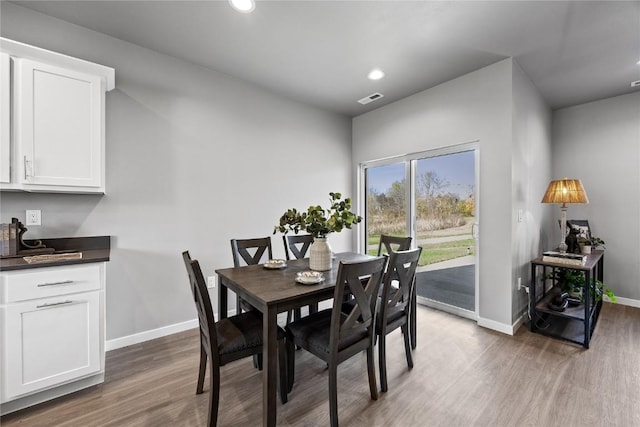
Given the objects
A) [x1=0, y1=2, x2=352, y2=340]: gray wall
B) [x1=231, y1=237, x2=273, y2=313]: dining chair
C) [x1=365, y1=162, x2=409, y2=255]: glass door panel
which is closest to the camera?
[x1=0, y1=2, x2=352, y2=340]: gray wall

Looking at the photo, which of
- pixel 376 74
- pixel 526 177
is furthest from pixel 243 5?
pixel 526 177

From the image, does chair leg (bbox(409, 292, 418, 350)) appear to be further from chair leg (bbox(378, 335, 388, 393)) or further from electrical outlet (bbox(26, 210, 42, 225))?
electrical outlet (bbox(26, 210, 42, 225))

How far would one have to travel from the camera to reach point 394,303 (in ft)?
6.54

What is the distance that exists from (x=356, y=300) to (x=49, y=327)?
1952 mm

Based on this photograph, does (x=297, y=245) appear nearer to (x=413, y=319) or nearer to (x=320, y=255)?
(x=320, y=255)

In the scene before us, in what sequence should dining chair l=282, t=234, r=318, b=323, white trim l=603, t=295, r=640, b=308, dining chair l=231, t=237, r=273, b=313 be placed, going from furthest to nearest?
white trim l=603, t=295, r=640, b=308, dining chair l=282, t=234, r=318, b=323, dining chair l=231, t=237, r=273, b=313

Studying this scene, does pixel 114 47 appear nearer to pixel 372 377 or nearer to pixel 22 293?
pixel 22 293

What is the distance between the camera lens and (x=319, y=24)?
225 cm

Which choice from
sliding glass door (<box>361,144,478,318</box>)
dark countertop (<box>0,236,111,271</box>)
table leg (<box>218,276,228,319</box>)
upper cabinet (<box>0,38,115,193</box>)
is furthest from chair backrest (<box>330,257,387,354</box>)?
upper cabinet (<box>0,38,115,193</box>)

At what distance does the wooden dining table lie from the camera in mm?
1443

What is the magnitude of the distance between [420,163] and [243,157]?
7.45 feet

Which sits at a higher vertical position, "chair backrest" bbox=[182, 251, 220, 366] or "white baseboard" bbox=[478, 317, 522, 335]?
"chair backrest" bbox=[182, 251, 220, 366]

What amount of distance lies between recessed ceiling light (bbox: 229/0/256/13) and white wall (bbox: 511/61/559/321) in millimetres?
2592

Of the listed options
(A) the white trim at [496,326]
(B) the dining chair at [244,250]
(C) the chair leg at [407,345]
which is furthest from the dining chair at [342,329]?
(A) the white trim at [496,326]
